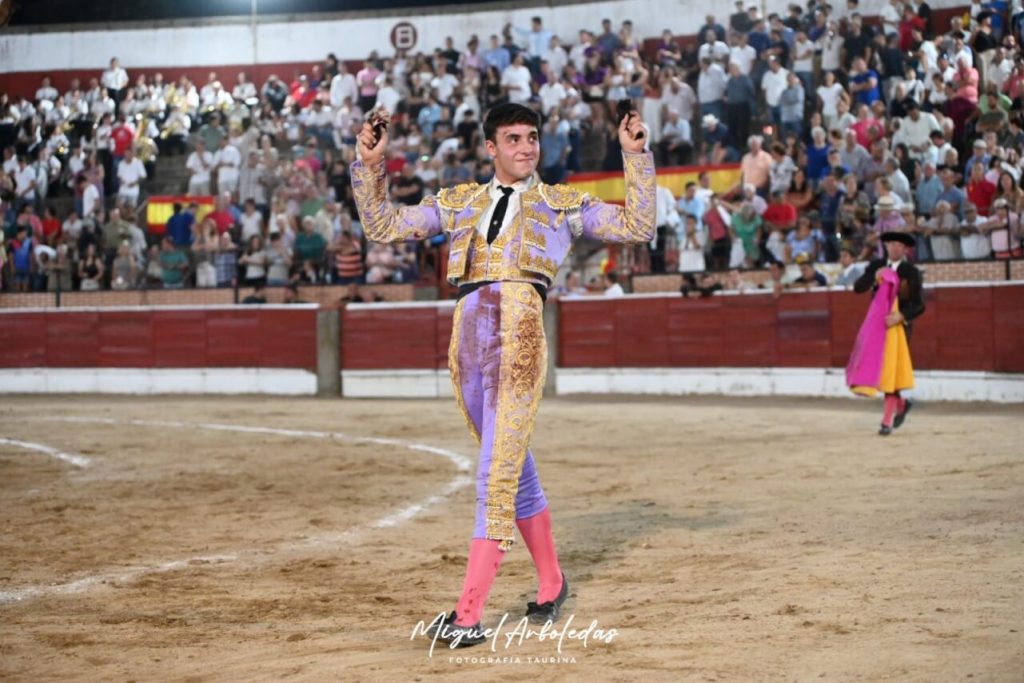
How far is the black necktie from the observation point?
4.71 m

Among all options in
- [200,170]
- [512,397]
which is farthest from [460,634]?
[200,170]

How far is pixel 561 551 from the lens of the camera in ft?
20.8

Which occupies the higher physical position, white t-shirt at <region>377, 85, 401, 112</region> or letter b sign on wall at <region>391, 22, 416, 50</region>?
letter b sign on wall at <region>391, 22, 416, 50</region>

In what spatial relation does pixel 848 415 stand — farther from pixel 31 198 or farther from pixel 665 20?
pixel 31 198

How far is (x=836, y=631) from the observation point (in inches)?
173

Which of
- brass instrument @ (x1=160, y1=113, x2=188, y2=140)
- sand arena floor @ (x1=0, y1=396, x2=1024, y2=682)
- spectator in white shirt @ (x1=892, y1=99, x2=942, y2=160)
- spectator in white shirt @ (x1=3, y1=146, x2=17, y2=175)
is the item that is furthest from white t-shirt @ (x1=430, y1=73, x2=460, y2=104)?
sand arena floor @ (x1=0, y1=396, x2=1024, y2=682)

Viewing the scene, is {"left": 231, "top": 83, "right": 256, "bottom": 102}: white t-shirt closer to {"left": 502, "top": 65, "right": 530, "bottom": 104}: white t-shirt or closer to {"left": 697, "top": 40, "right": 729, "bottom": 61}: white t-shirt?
{"left": 502, "top": 65, "right": 530, "bottom": 104}: white t-shirt

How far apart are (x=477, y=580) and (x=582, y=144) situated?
1438 centimetres

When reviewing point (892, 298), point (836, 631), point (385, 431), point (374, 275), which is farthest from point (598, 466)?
point (374, 275)

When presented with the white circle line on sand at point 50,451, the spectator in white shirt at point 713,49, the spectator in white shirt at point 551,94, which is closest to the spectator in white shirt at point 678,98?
the spectator in white shirt at point 713,49

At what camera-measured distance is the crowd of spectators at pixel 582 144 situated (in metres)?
14.7

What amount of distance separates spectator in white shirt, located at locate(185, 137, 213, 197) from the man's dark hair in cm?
1646

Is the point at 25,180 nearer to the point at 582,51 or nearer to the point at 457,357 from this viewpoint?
the point at 582,51

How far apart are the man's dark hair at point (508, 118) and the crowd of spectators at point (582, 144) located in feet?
31.9
